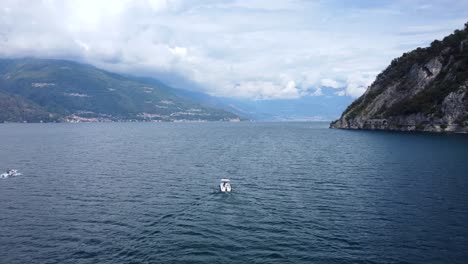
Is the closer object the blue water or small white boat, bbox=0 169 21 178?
the blue water

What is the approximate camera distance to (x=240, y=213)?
64562 millimetres

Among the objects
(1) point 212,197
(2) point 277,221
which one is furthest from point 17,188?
(2) point 277,221

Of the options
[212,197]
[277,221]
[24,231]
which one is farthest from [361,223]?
[24,231]

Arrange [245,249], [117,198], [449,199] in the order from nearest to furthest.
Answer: [245,249] → [449,199] → [117,198]

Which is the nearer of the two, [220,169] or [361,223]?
[361,223]

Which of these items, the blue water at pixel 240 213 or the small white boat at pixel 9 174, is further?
the small white boat at pixel 9 174

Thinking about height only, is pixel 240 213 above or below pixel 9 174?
below

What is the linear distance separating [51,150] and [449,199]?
494 ft

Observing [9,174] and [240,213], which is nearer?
[240,213]

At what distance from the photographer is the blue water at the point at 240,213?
4728cm

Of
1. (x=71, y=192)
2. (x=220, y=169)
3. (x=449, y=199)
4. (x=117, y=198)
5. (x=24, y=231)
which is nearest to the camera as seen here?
(x=24, y=231)

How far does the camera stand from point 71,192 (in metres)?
80.4

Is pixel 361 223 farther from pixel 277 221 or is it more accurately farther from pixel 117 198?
pixel 117 198

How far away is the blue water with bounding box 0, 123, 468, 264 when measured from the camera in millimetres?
47281
